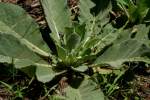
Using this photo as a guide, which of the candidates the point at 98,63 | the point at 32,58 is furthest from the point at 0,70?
the point at 98,63

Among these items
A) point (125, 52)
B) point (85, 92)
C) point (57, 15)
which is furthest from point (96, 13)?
point (85, 92)

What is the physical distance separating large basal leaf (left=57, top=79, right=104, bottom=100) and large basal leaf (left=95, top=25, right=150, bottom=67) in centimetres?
14

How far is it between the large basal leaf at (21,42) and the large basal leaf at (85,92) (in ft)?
0.44

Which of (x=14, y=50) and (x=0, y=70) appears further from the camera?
(x=0, y=70)

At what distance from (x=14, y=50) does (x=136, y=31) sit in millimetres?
717

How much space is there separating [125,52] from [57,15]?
1.53 feet

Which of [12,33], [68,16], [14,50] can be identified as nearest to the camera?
[14,50]

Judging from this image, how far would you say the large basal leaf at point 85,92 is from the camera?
6.00ft

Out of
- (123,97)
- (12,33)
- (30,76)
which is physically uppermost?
(12,33)

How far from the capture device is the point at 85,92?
1866 millimetres

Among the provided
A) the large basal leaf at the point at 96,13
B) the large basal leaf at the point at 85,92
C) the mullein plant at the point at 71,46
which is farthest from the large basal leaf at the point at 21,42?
the large basal leaf at the point at 96,13

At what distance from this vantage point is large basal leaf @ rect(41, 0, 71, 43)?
2.05 m

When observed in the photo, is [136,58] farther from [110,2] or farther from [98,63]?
[110,2]

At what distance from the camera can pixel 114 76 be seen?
2039 mm
